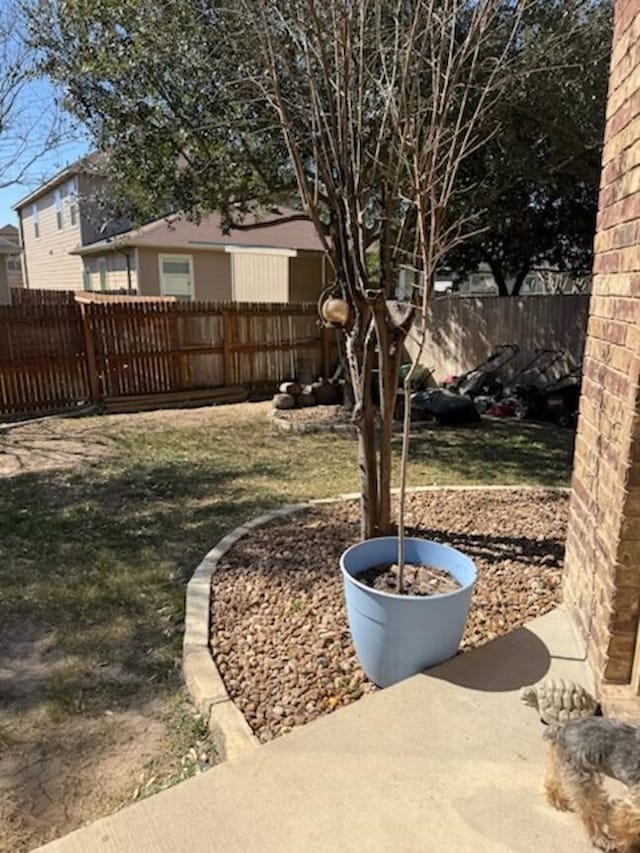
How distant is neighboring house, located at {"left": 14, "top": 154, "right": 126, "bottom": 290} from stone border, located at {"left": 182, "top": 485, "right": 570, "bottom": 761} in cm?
1468

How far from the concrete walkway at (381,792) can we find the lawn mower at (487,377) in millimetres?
7376

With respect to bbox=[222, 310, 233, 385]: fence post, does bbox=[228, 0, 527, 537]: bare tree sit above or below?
above

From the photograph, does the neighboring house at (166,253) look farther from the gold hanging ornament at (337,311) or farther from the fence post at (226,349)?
the gold hanging ornament at (337,311)

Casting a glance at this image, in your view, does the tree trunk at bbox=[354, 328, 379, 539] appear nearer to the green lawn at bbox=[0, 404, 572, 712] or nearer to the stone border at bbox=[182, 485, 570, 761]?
the stone border at bbox=[182, 485, 570, 761]

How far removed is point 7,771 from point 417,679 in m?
1.50

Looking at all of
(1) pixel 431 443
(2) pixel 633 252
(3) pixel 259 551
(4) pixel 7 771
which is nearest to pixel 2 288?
(1) pixel 431 443

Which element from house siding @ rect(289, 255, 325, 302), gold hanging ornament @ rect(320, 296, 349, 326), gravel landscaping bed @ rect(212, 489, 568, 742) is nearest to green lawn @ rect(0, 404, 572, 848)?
gravel landscaping bed @ rect(212, 489, 568, 742)

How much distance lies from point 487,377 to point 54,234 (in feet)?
55.3

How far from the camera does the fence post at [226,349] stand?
987 centimetres

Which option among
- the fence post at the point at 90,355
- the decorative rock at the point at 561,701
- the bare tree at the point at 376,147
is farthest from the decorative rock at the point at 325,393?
the decorative rock at the point at 561,701

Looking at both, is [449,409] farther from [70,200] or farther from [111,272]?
[70,200]

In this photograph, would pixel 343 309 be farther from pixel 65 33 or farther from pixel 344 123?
pixel 65 33

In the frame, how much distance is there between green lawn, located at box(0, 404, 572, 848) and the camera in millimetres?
2684

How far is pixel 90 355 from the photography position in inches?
349
